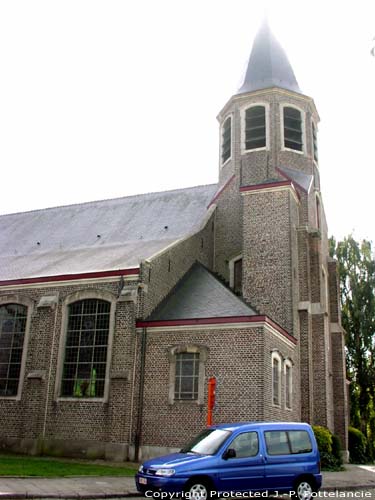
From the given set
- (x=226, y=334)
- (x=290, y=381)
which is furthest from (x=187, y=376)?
(x=290, y=381)

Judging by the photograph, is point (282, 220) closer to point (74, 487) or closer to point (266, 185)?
point (266, 185)

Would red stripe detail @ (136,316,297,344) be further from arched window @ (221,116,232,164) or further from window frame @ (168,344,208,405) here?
arched window @ (221,116,232,164)

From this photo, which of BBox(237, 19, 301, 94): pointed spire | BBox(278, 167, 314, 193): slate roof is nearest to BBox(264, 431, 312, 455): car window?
BBox(278, 167, 314, 193): slate roof

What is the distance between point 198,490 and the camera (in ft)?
27.7

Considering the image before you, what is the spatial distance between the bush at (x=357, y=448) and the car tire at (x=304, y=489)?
12.6m

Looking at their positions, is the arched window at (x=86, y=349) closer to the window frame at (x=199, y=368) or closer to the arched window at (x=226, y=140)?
the window frame at (x=199, y=368)

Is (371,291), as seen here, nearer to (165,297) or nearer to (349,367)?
(349,367)

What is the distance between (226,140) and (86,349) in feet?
37.8

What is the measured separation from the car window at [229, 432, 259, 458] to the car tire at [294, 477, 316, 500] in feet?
3.44

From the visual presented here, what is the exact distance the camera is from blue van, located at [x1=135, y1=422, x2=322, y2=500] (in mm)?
8482

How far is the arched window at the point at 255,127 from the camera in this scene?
73.7ft

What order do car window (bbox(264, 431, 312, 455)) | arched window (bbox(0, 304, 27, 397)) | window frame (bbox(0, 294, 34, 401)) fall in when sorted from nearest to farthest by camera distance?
car window (bbox(264, 431, 312, 455)), window frame (bbox(0, 294, 34, 401)), arched window (bbox(0, 304, 27, 397))

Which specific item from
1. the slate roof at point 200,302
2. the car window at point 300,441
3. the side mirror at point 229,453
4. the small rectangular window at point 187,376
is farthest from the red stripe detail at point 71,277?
the side mirror at point 229,453

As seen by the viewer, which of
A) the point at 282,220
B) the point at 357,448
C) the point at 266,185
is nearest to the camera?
the point at 282,220
